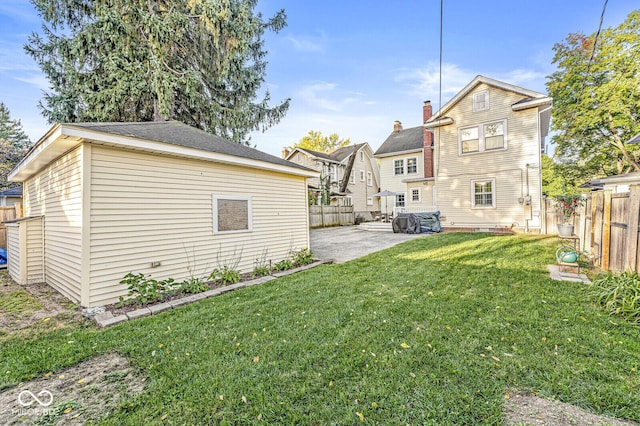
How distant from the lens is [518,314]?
3.36 metres

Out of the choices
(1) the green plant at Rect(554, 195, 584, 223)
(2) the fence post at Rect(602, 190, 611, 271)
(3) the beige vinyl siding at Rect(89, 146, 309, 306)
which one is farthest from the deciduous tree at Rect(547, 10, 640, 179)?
(3) the beige vinyl siding at Rect(89, 146, 309, 306)

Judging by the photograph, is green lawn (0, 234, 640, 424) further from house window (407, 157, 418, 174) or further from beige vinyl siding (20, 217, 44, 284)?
house window (407, 157, 418, 174)

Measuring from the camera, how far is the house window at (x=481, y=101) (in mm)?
12242

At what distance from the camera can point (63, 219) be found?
16.1 feet

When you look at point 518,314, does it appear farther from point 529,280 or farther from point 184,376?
point 184,376

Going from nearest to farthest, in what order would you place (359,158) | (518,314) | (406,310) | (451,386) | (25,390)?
(451,386)
(25,390)
(518,314)
(406,310)
(359,158)

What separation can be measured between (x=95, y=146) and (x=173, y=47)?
8485 millimetres

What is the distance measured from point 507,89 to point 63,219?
15.3 m

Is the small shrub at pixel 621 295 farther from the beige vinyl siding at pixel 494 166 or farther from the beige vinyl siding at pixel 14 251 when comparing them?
the beige vinyl siding at pixel 14 251

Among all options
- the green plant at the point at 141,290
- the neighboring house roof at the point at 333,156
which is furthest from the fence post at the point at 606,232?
the neighboring house roof at the point at 333,156

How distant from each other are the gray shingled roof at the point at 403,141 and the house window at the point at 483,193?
7.39 metres

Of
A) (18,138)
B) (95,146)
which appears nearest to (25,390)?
(95,146)

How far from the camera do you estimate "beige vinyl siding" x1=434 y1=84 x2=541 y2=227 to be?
11.3 metres

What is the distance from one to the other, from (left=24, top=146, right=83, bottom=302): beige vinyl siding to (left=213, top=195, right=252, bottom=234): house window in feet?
7.16
